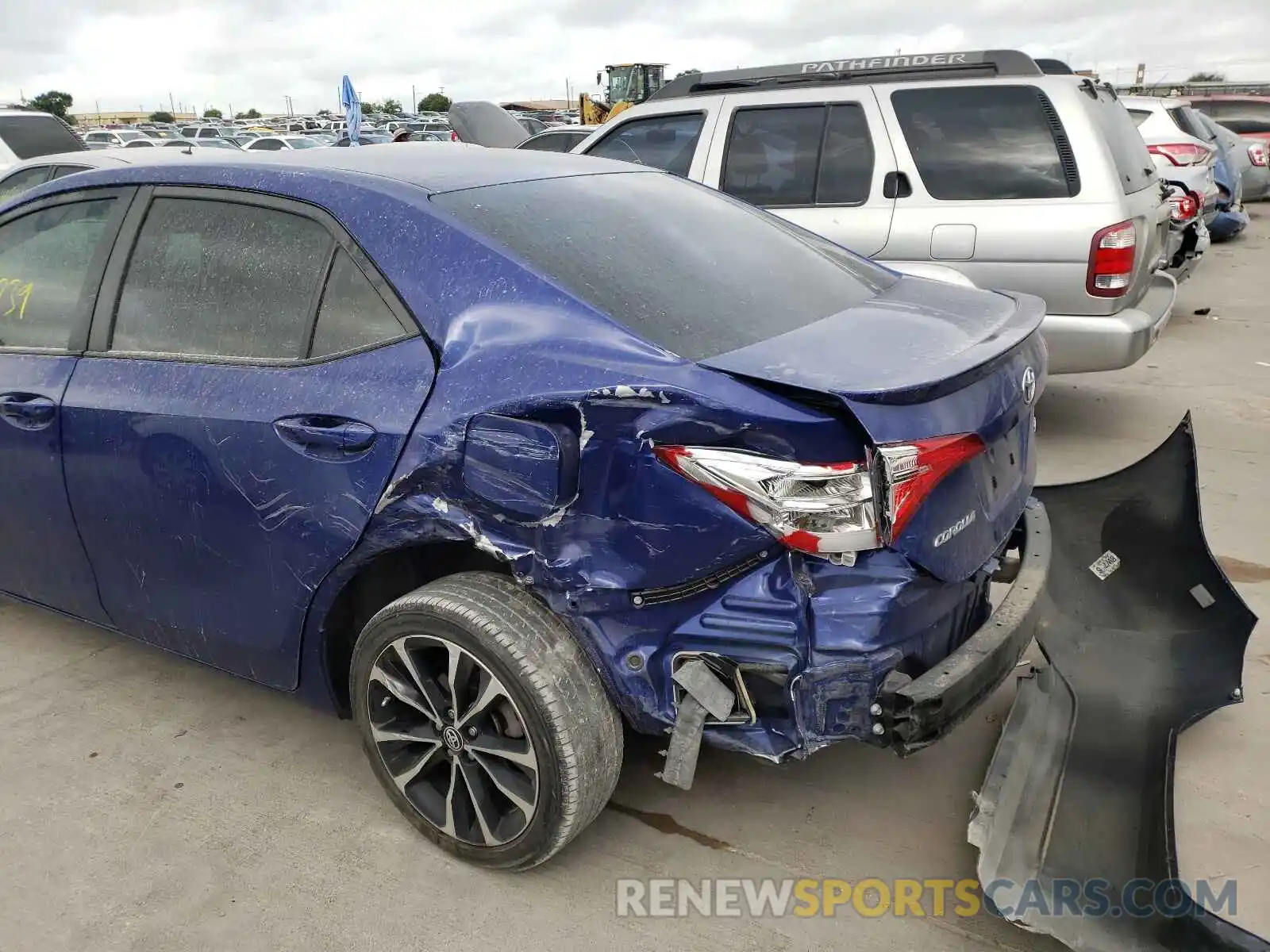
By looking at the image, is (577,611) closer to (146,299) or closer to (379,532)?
(379,532)

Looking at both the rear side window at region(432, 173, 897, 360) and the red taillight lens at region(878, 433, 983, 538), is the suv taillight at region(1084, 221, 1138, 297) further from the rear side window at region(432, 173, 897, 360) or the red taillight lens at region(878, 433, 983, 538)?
the red taillight lens at region(878, 433, 983, 538)

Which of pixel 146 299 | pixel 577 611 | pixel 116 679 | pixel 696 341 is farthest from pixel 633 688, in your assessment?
pixel 116 679

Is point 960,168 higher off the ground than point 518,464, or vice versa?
point 960,168

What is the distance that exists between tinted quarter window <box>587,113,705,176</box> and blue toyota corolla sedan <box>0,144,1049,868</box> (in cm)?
328

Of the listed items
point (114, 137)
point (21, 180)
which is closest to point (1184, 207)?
point (21, 180)

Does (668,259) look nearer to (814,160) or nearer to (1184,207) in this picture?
(814,160)

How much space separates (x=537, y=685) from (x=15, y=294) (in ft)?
7.57

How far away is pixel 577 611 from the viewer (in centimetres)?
226

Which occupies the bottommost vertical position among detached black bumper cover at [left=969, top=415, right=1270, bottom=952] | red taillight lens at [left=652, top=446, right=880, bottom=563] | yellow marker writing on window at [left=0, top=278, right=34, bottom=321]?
detached black bumper cover at [left=969, top=415, right=1270, bottom=952]

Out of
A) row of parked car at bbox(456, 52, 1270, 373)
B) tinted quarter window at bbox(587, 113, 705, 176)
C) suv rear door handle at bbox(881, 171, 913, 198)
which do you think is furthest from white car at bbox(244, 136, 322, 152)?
suv rear door handle at bbox(881, 171, 913, 198)

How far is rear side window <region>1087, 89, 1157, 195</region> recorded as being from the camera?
17.5ft

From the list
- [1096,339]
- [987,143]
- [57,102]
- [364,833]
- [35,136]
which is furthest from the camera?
[57,102]

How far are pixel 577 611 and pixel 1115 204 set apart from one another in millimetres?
4154

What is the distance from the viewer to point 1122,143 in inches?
222
